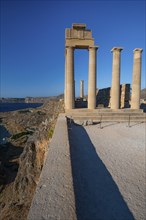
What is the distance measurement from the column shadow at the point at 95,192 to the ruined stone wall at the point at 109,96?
61.1 feet

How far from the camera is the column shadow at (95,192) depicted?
4.43 meters

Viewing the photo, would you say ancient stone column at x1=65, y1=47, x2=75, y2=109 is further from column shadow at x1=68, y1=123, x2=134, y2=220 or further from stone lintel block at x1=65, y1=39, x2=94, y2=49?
column shadow at x1=68, y1=123, x2=134, y2=220

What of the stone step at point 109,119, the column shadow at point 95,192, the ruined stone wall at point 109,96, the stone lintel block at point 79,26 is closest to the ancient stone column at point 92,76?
the stone lintel block at point 79,26

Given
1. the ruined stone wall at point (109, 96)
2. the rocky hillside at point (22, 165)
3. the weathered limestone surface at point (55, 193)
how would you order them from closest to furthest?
1. the weathered limestone surface at point (55, 193)
2. the rocky hillside at point (22, 165)
3. the ruined stone wall at point (109, 96)

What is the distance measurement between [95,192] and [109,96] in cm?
2255

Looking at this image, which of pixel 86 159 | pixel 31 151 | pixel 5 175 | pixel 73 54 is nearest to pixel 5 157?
pixel 5 175

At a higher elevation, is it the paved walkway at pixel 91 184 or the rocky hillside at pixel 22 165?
the paved walkway at pixel 91 184

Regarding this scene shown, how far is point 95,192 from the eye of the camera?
532 cm

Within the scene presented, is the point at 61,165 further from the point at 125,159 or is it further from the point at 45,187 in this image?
the point at 125,159

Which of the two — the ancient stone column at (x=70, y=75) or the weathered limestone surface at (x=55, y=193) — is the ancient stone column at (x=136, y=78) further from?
the weathered limestone surface at (x=55, y=193)

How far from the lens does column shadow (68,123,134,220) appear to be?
175 inches

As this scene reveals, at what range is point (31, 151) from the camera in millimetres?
12297

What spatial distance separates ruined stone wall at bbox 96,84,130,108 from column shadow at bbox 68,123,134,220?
61.1 feet

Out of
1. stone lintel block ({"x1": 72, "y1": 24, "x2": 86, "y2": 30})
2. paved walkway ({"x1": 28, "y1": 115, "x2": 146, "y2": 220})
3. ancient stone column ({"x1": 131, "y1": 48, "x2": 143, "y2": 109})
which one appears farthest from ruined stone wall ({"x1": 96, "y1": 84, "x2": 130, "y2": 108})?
paved walkway ({"x1": 28, "y1": 115, "x2": 146, "y2": 220})
